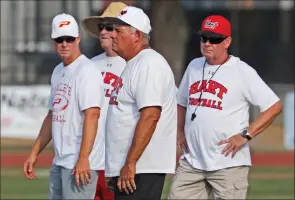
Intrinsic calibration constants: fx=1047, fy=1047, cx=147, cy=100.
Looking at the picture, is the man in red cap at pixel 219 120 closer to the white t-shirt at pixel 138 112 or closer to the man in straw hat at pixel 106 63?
the man in straw hat at pixel 106 63

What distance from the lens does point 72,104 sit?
29.1ft

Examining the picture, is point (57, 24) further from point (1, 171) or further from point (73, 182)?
point (1, 171)

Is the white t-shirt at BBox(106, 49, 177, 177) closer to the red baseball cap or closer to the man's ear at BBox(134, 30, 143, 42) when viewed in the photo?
the man's ear at BBox(134, 30, 143, 42)

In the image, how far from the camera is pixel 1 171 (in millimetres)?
20453

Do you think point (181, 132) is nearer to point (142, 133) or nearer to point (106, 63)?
point (106, 63)

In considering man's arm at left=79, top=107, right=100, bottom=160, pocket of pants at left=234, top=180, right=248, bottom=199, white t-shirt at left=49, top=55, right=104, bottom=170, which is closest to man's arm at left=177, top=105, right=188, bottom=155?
pocket of pants at left=234, top=180, right=248, bottom=199

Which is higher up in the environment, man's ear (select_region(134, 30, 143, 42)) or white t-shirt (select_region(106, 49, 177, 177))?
man's ear (select_region(134, 30, 143, 42))

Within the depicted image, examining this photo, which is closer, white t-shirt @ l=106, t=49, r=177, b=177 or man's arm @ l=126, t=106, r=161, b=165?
man's arm @ l=126, t=106, r=161, b=165

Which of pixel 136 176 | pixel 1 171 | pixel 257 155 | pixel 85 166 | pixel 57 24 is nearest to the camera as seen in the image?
pixel 136 176

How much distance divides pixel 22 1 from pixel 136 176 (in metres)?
19.6

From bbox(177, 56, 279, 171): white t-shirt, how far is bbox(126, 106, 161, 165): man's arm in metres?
2.01

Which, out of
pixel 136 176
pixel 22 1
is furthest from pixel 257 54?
pixel 136 176

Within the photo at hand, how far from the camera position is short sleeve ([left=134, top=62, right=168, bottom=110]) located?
287 inches

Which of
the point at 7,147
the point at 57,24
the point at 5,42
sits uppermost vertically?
the point at 57,24
